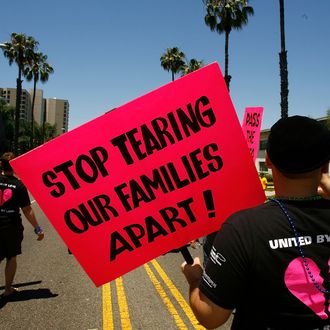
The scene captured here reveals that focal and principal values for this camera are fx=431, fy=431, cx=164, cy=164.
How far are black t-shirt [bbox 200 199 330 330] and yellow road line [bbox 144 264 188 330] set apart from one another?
3.47 meters

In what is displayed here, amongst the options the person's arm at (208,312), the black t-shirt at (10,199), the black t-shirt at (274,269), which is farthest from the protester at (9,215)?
the black t-shirt at (274,269)

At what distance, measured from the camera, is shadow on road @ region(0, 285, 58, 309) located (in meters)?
6.06

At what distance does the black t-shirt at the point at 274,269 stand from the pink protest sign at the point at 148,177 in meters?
0.70

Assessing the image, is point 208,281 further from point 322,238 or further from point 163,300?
point 163,300

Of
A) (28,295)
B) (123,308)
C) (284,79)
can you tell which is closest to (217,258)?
(123,308)

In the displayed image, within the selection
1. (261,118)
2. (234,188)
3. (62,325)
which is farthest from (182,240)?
(261,118)

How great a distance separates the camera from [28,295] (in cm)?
629

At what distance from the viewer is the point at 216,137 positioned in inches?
95.0

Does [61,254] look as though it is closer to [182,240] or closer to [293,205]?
[182,240]

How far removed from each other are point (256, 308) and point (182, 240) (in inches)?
29.5

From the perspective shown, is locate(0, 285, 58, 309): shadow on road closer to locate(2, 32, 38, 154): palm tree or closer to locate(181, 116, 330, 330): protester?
locate(181, 116, 330, 330): protester

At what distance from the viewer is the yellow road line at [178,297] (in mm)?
5060

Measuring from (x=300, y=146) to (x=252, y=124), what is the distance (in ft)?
19.8

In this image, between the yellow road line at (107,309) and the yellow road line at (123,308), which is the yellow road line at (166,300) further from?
the yellow road line at (107,309)
